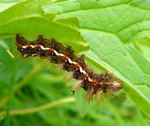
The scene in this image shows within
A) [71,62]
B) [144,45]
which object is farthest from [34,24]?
[144,45]

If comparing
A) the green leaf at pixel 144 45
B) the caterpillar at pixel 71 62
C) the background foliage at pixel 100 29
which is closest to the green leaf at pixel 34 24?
the background foliage at pixel 100 29

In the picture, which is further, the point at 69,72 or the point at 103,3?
the point at 69,72

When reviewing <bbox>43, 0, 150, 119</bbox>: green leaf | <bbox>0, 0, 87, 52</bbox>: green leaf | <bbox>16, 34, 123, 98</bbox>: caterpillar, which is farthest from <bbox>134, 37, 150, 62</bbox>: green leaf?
<bbox>0, 0, 87, 52</bbox>: green leaf

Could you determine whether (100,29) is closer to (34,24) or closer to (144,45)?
(34,24)

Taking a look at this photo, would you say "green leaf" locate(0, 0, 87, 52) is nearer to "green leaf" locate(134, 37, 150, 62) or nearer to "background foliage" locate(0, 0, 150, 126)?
"background foliage" locate(0, 0, 150, 126)

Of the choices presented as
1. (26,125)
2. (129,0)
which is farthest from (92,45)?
(26,125)

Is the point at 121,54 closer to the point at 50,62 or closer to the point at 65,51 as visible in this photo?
the point at 65,51
